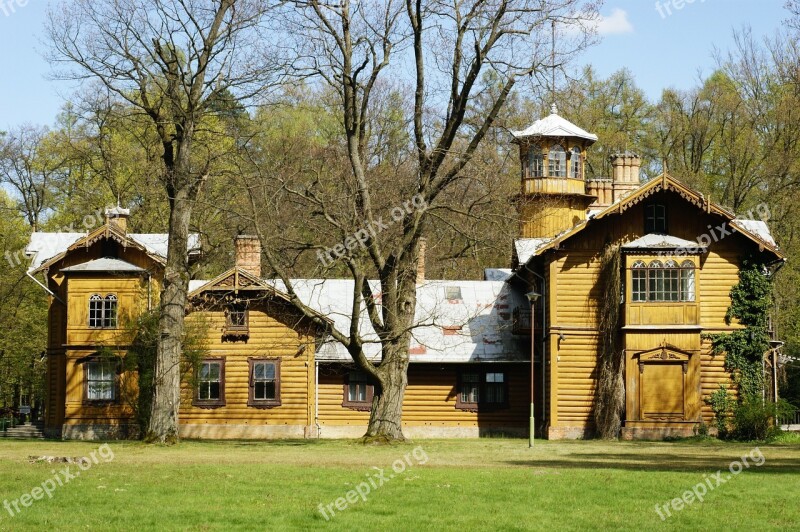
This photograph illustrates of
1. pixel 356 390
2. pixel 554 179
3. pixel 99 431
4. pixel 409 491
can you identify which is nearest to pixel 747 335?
pixel 554 179

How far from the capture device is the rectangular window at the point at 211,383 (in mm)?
43500

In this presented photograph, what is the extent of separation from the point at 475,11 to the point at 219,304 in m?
14.8

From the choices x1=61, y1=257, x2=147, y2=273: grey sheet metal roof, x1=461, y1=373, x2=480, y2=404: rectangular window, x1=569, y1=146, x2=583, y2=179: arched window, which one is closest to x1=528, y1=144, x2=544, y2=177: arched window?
x1=569, y1=146, x2=583, y2=179: arched window

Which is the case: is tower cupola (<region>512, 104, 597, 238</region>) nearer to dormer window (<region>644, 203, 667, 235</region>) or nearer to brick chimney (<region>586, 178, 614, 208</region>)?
brick chimney (<region>586, 178, 614, 208</region>)

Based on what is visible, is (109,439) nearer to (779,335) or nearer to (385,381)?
(385,381)

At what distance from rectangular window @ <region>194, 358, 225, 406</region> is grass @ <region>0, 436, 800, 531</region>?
38.3 feet

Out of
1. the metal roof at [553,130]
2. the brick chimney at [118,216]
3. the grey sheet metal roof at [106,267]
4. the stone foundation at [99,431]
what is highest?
the metal roof at [553,130]

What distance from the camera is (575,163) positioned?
4550 cm

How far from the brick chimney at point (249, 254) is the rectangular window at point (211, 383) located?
356 centimetres

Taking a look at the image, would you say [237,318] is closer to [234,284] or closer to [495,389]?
[234,284]

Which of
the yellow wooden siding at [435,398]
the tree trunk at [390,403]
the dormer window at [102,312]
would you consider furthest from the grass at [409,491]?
the dormer window at [102,312]

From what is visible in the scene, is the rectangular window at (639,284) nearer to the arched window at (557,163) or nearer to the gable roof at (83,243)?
the arched window at (557,163)

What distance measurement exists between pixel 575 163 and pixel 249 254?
41.3 feet

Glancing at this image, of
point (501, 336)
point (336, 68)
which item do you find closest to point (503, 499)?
point (336, 68)
